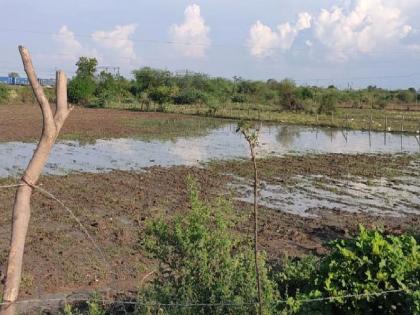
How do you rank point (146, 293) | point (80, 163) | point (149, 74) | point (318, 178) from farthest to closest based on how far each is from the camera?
point (149, 74) → point (80, 163) → point (318, 178) → point (146, 293)

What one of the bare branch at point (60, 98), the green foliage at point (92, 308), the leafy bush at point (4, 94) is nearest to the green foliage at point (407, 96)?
the leafy bush at point (4, 94)

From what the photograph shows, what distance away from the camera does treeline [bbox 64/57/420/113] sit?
51.4m

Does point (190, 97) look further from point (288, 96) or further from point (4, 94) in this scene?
point (4, 94)

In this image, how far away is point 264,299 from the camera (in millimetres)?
4461

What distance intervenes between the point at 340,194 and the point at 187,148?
10421 mm

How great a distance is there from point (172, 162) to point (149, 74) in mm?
44785

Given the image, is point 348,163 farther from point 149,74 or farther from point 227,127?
point 149,74

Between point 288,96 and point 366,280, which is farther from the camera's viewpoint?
point 288,96

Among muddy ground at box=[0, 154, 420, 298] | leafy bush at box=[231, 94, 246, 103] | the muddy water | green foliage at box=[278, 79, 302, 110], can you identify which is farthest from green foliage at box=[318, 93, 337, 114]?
muddy ground at box=[0, 154, 420, 298]

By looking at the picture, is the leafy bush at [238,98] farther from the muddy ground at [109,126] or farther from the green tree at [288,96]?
the muddy ground at [109,126]

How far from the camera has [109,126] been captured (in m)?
33.3

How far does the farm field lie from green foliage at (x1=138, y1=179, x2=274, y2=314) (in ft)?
1.85

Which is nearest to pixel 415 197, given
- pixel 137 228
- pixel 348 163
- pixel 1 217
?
pixel 348 163

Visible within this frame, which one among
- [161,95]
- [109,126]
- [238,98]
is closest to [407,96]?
[238,98]
